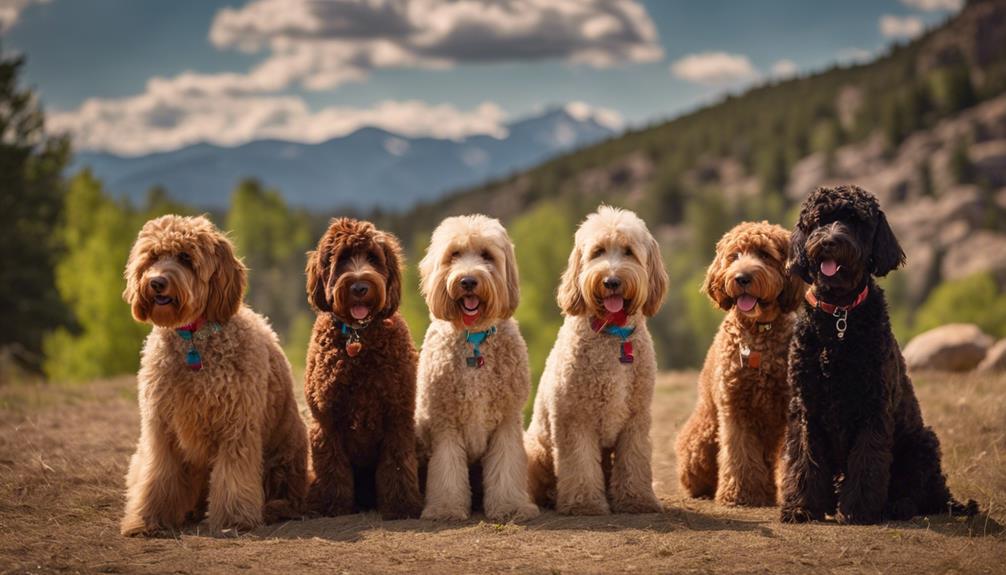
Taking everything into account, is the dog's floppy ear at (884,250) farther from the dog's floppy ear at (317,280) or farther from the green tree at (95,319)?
the green tree at (95,319)

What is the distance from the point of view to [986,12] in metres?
122

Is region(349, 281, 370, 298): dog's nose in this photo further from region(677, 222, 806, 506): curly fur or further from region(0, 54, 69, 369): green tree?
region(0, 54, 69, 369): green tree

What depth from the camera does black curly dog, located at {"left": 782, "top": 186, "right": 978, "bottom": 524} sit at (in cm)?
622

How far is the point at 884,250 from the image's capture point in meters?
6.23

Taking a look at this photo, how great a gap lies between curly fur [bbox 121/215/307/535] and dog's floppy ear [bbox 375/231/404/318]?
1.01 meters

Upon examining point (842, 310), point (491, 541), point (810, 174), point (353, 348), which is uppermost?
point (810, 174)

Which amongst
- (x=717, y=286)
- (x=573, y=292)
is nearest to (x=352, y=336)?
(x=573, y=292)

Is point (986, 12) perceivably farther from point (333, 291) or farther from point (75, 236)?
point (333, 291)

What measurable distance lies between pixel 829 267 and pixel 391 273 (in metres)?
3.15

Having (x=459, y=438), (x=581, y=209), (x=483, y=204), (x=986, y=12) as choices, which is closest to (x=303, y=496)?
(x=459, y=438)

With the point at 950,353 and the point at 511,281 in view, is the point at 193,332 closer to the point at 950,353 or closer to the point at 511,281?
the point at 511,281

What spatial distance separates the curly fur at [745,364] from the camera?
6922 millimetres

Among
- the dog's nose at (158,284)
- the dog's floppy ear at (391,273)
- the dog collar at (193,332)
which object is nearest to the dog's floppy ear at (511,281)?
the dog's floppy ear at (391,273)

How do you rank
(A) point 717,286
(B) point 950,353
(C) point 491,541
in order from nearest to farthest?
(C) point 491,541 → (A) point 717,286 → (B) point 950,353
